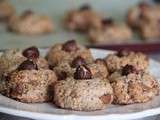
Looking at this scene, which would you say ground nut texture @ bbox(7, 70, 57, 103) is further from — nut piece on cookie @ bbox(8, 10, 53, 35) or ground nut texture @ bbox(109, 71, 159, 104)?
nut piece on cookie @ bbox(8, 10, 53, 35)

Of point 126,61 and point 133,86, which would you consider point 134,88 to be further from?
point 126,61

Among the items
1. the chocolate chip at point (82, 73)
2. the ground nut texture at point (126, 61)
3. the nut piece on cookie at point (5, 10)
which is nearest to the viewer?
the chocolate chip at point (82, 73)

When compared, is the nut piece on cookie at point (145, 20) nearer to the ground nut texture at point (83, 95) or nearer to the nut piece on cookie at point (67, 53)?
the nut piece on cookie at point (67, 53)

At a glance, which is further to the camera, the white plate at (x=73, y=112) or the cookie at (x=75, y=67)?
the cookie at (x=75, y=67)

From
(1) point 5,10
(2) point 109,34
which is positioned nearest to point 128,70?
(2) point 109,34

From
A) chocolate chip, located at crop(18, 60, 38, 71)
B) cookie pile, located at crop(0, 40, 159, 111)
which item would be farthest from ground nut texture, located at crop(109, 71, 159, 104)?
chocolate chip, located at crop(18, 60, 38, 71)

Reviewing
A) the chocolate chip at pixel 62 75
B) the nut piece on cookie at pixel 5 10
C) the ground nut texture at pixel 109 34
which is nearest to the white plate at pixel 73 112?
the chocolate chip at pixel 62 75
